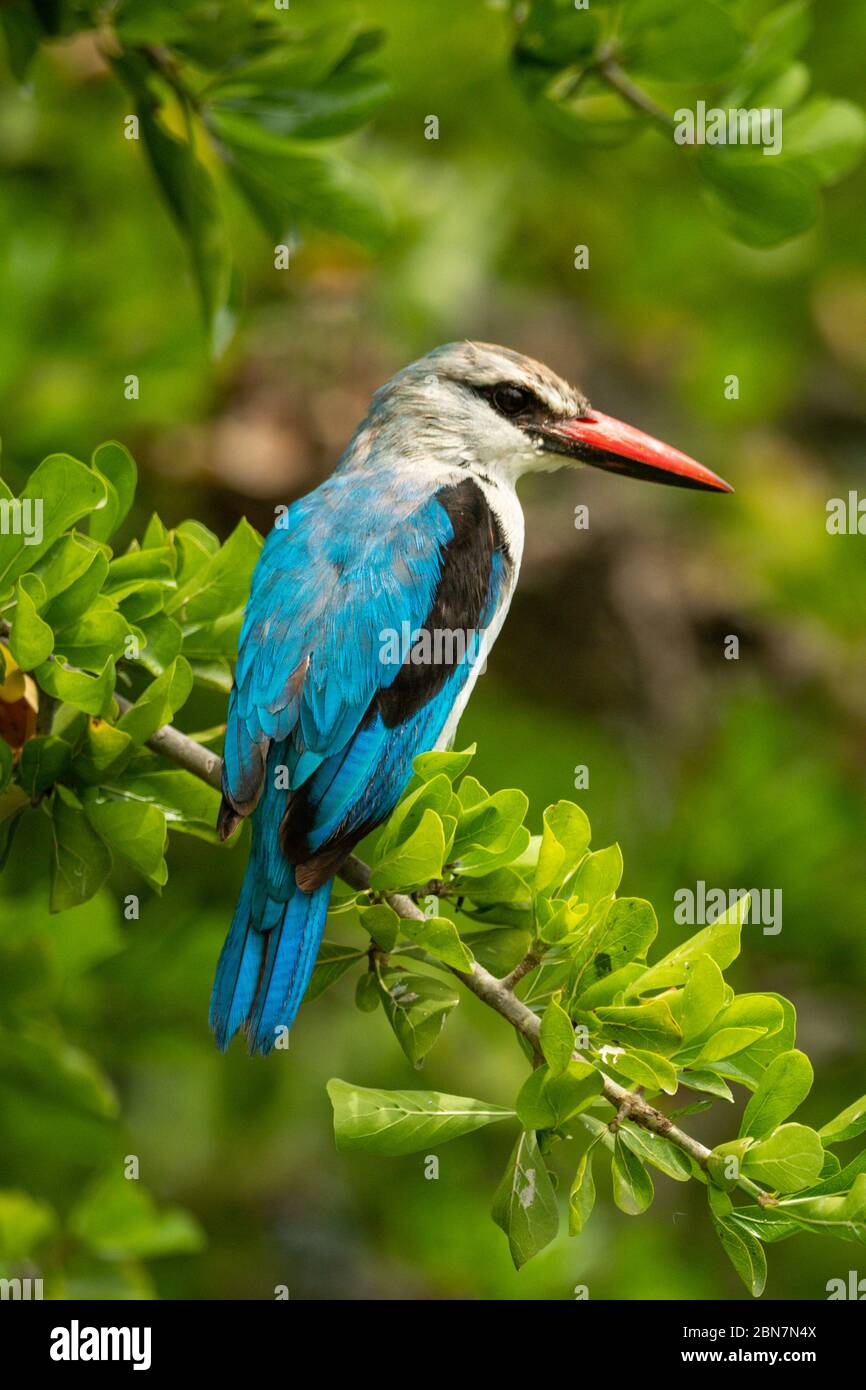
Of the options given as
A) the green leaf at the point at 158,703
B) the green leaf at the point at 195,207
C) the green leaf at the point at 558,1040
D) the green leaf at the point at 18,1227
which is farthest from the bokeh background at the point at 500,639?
the green leaf at the point at 558,1040

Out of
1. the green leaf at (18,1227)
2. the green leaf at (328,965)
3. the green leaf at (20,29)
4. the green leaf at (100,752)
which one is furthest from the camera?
the green leaf at (18,1227)

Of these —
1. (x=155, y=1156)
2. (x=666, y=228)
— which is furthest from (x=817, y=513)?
(x=155, y=1156)

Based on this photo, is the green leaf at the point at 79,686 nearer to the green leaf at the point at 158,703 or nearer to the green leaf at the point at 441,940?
the green leaf at the point at 158,703

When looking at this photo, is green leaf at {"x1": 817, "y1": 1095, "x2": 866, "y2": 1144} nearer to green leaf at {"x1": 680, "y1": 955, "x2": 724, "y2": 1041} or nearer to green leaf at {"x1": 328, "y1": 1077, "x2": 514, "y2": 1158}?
green leaf at {"x1": 680, "y1": 955, "x2": 724, "y2": 1041}

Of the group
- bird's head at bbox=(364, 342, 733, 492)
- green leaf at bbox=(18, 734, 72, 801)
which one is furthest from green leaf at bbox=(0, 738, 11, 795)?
bird's head at bbox=(364, 342, 733, 492)

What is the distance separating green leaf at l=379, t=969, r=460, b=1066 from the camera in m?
1.88

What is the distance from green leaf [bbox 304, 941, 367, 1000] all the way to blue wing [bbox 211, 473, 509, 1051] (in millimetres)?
13

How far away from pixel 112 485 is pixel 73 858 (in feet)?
1.79

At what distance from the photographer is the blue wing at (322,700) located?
86.4 inches

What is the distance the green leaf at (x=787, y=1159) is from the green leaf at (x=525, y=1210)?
0.23 meters

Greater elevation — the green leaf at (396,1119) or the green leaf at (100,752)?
the green leaf at (100,752)

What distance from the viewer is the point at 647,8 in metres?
2.46

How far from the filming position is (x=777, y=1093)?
5.82 ft
